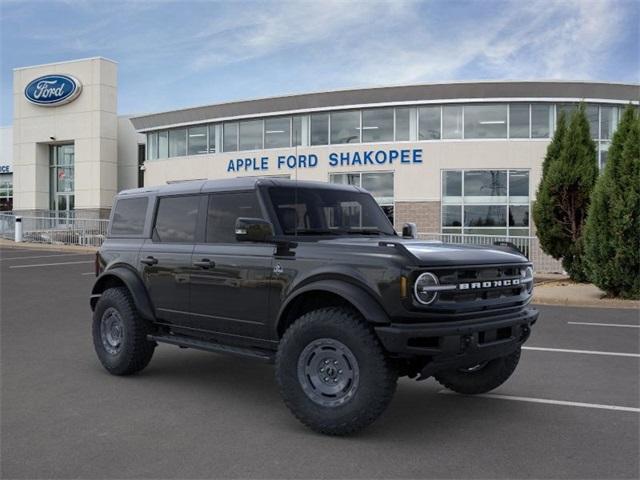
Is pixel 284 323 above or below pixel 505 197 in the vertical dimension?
below

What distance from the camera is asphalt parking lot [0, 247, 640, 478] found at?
13.4 feet

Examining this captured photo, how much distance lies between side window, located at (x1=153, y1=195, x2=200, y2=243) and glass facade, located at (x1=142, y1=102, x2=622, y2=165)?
20.9 meters

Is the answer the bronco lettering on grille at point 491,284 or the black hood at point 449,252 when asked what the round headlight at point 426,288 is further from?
the bronco lettering on grille at point 491,284

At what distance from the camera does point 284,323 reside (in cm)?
519

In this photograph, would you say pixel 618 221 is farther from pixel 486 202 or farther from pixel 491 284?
pixel 486 202

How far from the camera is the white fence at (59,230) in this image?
31375mm

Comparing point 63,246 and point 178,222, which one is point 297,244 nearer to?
point 178,222

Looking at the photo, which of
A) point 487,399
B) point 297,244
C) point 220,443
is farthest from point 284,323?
point 487,399

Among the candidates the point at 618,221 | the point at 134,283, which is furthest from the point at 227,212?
the point at 618,221

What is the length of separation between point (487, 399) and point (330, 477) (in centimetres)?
234

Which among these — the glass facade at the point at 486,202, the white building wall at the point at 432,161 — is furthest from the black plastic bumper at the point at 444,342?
→ the glass facade at the point at 486,202

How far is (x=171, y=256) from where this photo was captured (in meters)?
6.13

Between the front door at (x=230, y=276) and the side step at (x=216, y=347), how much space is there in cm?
11

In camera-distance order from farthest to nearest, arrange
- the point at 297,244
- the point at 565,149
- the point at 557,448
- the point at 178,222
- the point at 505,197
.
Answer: the point at 505,197
the point at 565,149
the point at 178,222
the point at 297,244
the point at 557,448
